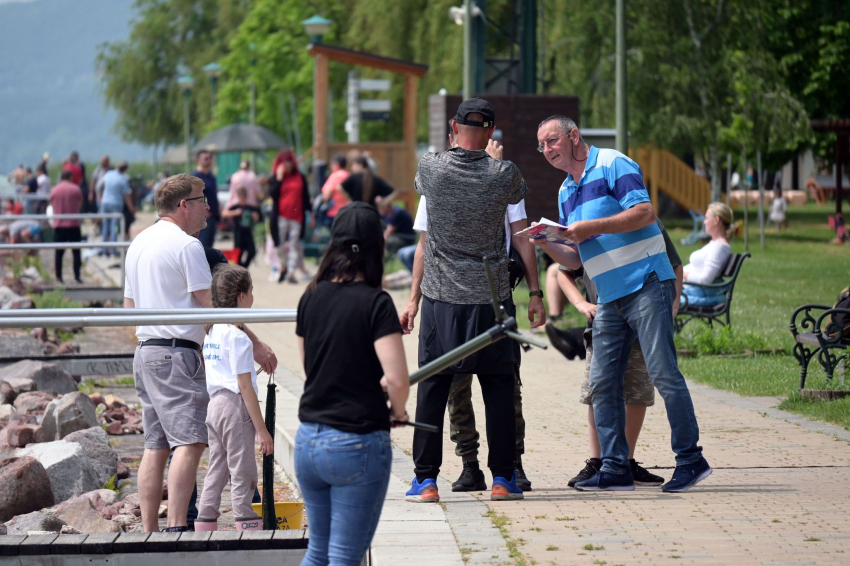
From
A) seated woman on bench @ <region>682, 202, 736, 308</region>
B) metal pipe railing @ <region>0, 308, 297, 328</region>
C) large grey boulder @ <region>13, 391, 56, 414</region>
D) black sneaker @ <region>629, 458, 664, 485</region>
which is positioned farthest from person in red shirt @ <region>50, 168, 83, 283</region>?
metal pipe railing @ <region>0, 308, 297, 328</region>

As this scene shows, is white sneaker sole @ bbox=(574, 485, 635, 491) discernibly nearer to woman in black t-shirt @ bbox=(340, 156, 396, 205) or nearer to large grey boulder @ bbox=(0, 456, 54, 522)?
large grey boulder @ bbox=(0, 456, 54, 522)

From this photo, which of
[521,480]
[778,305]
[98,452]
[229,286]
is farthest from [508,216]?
[778,305]

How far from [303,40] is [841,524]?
133 ft

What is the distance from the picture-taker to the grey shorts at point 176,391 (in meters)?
5.42

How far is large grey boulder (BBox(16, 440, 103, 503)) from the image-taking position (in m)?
7.05

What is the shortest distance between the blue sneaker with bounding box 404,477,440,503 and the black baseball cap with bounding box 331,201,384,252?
2212mm

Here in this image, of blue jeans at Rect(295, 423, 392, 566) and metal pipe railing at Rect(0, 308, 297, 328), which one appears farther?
metal pipe railing at Rect(0, 308, 297, 328)

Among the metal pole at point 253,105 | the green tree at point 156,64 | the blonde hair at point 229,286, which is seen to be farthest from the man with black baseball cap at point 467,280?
the green tree at point 156,64

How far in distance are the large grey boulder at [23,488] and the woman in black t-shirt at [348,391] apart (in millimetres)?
3401

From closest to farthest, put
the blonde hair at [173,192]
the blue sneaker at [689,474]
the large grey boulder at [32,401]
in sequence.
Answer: the blonde hair at [173,192] → the blue sneaker at [689,474] → the large grey boulder at [32,401]

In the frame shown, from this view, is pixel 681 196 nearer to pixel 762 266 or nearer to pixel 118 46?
pixel 762 266

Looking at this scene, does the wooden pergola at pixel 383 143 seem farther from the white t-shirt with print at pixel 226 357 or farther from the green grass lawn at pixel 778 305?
the white t-shirt with print at pixel 226 357

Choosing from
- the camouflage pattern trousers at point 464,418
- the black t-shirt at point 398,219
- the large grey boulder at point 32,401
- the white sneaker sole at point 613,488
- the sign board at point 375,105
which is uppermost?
the sign board at point 375,105

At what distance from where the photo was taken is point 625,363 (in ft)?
20.0
